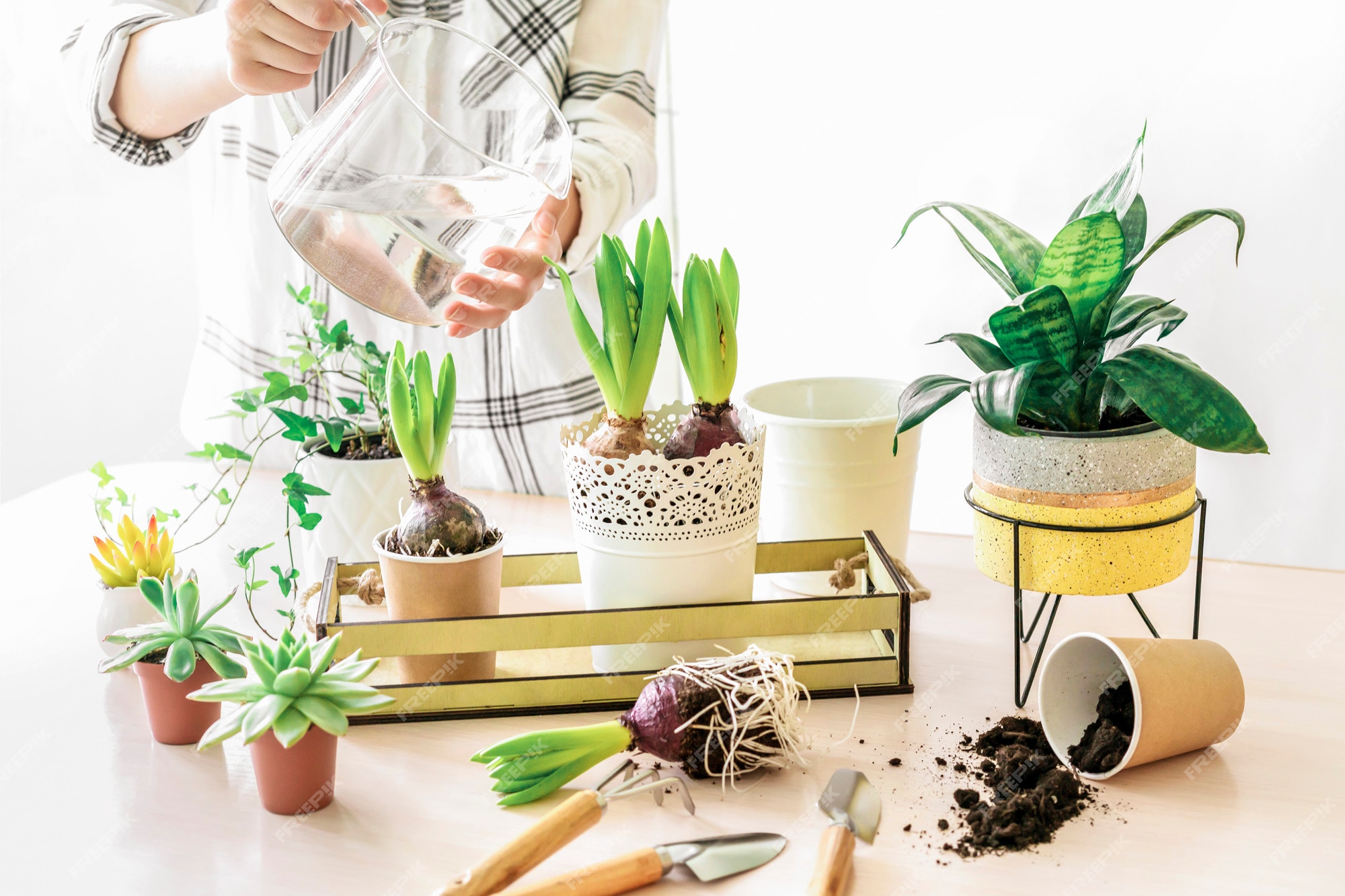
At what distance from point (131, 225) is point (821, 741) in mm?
1663

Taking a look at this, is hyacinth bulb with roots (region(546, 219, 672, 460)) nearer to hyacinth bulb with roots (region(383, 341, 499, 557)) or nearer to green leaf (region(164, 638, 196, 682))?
hyacinth bulb with roots (region(383, 341, 499, 557))

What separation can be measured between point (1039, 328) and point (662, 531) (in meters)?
0.29

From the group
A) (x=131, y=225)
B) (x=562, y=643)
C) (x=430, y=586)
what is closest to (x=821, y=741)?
(x=562, y=643)

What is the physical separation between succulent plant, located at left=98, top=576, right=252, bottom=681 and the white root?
0.28m

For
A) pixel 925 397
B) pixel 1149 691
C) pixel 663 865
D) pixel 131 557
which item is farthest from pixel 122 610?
pixel 1149 691

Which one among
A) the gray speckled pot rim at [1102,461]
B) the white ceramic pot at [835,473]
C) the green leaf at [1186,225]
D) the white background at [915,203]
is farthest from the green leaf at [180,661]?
the white background at [915,203]

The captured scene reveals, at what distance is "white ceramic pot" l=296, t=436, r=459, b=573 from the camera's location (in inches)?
34.9

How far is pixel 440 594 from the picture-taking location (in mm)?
728

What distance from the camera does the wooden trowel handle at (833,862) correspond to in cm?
52

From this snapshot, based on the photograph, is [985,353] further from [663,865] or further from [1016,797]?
[663,865]

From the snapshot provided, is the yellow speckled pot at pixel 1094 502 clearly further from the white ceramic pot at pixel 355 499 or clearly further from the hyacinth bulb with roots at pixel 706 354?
the white ceramic pot at pixel 355 499

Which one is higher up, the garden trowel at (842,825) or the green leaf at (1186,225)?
the green leaf at (1186,225)

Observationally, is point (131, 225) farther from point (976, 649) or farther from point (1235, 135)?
point (1235, 135)

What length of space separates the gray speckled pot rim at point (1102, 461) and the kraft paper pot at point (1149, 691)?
0.11 metres
